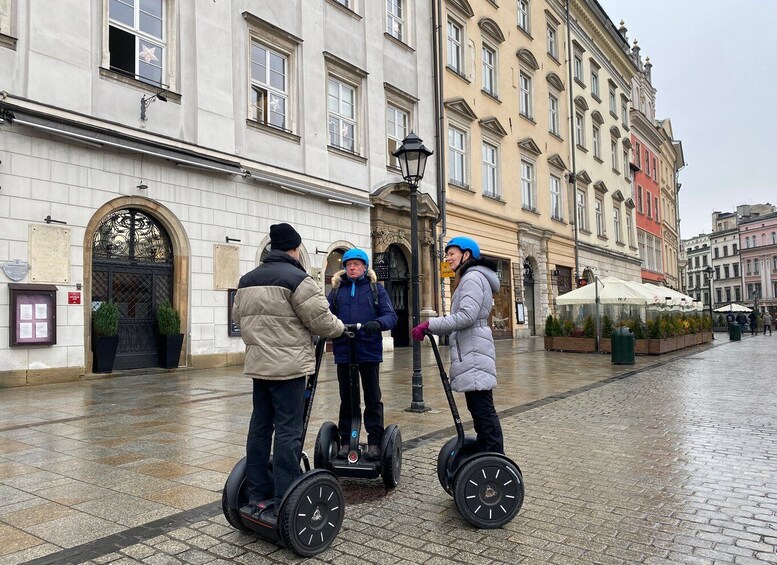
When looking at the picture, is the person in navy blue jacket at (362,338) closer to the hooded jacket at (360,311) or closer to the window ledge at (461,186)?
the hooded jacket at (360,311)

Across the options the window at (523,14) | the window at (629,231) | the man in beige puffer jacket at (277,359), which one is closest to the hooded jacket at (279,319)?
the man in beige puffer jacket at (277,359)

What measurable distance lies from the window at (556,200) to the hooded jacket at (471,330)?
26.6 m

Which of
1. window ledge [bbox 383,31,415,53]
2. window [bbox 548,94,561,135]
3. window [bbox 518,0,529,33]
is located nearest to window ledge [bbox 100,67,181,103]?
window ledge [bbox 383,31,415,53]

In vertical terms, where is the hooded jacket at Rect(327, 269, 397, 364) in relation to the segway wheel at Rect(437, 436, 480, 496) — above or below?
above

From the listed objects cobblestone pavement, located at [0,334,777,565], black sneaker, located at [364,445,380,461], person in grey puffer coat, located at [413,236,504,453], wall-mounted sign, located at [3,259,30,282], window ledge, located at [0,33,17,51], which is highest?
window ledge, located at [0,33,17,51]

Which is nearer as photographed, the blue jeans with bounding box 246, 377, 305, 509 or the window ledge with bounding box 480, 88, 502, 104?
the blue jeans with bounding box 246, 377, 305, 509

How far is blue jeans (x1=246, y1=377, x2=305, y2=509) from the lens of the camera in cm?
344

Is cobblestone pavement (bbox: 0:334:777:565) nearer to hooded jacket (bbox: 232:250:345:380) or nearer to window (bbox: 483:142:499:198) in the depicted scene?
hooded jacket (bbox: 232:250:345:380)

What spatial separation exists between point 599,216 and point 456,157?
16.6 meters

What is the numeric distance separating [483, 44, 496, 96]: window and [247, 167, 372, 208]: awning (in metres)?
9.72

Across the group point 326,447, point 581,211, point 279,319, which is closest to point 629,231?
point 581,211

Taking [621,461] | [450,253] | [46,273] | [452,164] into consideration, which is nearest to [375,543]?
[450,253]

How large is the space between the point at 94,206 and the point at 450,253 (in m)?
9.18

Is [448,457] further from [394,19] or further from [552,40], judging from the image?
[552,40]
